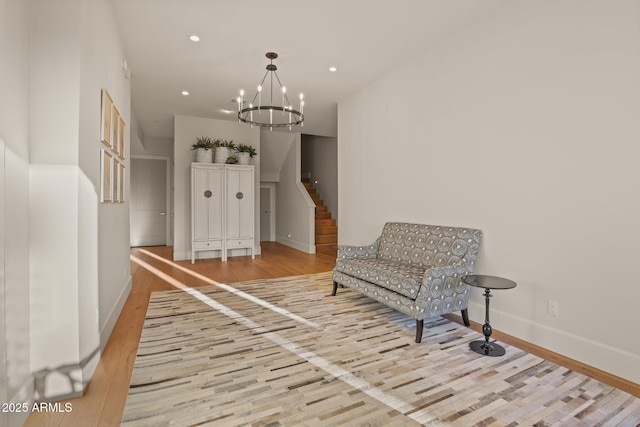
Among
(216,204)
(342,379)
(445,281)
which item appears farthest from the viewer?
(216,204)

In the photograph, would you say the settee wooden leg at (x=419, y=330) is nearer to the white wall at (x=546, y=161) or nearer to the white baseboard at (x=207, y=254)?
the white wall at (x=546, y=161)

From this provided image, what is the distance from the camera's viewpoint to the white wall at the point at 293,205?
7.34 m

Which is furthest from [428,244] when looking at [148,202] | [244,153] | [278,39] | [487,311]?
[148,202]

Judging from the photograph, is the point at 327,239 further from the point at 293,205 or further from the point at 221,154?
the point at 221,154

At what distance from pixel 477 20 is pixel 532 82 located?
94 centimetres

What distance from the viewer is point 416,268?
10.9ft

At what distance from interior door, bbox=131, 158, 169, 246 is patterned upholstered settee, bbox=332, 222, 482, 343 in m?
6.43

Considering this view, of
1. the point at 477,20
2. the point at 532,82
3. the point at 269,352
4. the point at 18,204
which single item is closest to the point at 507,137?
the point at 532,82

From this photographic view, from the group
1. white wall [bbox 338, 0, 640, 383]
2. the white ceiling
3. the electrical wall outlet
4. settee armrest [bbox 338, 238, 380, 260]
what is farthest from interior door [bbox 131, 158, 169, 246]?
the electrical wall outlet

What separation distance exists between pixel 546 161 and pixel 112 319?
3946mm

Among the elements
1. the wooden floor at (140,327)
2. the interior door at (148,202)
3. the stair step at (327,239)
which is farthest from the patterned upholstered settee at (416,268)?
the interior door at (148,202)

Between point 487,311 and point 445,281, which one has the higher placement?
point 445,281

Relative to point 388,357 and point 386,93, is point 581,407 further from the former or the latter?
point 386,93

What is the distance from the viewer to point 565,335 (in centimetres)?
246
